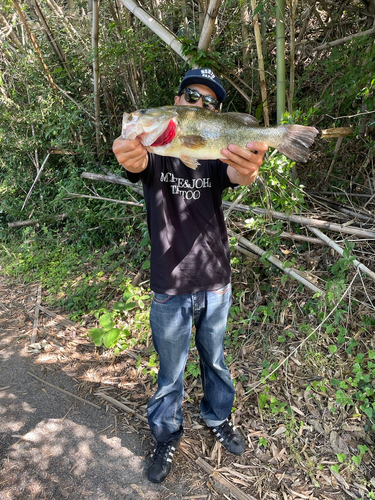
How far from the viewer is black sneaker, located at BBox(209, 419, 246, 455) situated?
2809 millimetres

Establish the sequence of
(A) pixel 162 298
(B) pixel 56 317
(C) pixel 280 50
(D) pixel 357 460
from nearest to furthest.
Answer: (A) pixel 162 298, (D) pixel 357 460, (C) pixel 280 50, (B) pixel 56 317

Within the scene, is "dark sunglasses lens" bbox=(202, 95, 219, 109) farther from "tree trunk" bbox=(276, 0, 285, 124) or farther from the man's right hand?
"tree trunk" bbox=(276, 0, 285, 124)

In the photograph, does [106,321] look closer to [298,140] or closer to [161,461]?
[161,461]

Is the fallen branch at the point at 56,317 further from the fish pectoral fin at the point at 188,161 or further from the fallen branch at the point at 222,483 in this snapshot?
the fish pectoral fin at the point at 188,161

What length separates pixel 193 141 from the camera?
190 centimetres

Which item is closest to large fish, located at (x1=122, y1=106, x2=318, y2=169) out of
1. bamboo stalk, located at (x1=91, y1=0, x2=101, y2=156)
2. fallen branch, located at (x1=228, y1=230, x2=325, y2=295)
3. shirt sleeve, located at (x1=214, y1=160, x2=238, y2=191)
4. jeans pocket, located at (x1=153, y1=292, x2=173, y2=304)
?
shirt sleeve, located at (x1=214, y1=160, x2=238, y2=191)

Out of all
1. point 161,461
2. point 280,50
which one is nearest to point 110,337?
point 161,461

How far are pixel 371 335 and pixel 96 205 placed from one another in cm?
500

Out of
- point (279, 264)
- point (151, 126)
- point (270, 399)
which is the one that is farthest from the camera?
point (279, 264)

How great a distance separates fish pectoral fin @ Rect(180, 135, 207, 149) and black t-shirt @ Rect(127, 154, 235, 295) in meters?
0.37

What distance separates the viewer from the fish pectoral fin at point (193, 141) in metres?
1.89

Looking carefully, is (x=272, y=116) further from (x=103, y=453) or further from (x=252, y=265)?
(x=103, y=453)

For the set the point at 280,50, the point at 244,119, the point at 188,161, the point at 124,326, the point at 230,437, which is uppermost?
the point at 280,50

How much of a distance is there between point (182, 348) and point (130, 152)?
4.77ft
